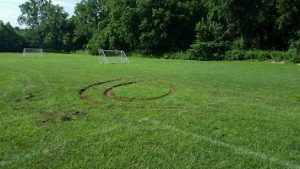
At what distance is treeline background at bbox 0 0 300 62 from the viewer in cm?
3372

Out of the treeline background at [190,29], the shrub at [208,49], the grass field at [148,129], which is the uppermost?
the treeline background at [190,29]

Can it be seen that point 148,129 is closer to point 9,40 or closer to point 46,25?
point 9,40

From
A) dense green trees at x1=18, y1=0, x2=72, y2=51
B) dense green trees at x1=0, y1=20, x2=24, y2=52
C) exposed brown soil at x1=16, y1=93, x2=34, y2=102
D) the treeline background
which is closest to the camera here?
exposed brown soil at x1=16, y1=93, x2=34, y2=102

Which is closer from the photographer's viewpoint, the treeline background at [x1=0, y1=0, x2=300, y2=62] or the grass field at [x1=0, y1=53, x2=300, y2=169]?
the grass field at [x1=0, y1=53, x2=300, y2=169]

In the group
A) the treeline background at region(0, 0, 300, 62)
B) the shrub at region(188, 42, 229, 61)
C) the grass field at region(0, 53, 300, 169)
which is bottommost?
the grass field at region(0, 53, 300, 169)

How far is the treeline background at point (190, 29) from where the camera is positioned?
1328 inches

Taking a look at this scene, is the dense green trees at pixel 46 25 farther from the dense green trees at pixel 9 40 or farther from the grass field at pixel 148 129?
the grass field at pixel 148 129

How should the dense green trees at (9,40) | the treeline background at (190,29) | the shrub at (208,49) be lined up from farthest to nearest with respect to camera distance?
the dense green trees at (9,40) → the shrub at (208,49) → the treeline background at (190,29)

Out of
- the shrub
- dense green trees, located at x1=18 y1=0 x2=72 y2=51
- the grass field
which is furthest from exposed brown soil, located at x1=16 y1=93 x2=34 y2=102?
dense green trees, located at x1=18 y1=0 x2=72 y2=51

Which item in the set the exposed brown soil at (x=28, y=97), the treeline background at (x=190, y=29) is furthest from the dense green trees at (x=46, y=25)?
the exposed brown soil at (x=28, y=97)

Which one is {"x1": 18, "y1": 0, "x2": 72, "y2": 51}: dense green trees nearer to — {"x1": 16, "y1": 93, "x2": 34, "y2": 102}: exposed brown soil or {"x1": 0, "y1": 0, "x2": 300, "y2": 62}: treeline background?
{"x1": 0, "y1": 0, "x2": 300, "y2": 62}: treeline background

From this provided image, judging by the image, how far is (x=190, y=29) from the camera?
46188mm

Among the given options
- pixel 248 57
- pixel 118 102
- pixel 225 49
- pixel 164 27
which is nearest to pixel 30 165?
pixel 118 102

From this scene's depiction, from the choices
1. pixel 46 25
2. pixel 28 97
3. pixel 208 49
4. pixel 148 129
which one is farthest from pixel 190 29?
pixel 46 25
